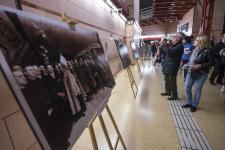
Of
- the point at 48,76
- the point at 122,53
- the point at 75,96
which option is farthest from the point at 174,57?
the point at 48,76

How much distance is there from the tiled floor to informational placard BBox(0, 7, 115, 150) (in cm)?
106

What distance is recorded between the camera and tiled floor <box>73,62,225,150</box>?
1.86 meters

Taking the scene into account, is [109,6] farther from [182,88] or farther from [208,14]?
[208,14]

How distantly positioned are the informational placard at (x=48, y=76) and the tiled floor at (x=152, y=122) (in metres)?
1.06

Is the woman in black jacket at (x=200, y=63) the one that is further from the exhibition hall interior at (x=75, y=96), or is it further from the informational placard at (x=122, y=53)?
the informational placard at (x=122, y=53)

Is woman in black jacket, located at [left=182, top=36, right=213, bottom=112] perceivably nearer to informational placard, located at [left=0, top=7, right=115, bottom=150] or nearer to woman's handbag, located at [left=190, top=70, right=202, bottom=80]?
woman's handbag, located at [left=190, top=70, right=202, bottom=80]

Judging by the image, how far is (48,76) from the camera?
74 centimetres

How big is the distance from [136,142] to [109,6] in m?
4.14

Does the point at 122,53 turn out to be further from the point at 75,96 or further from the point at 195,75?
the point at 75,96

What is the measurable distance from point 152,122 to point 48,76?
200 centimetres

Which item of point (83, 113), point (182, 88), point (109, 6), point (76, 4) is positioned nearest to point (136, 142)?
point (83, 113)

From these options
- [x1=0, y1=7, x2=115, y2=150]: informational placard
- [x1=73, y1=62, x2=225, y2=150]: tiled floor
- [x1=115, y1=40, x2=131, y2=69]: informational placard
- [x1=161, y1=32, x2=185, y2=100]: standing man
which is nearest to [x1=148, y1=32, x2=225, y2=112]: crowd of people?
[x1=161, y1=32, x2=185, y2=100]: standing man

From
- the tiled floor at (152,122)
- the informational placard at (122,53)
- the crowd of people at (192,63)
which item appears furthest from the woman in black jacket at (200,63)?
the informational placard at (122,53)

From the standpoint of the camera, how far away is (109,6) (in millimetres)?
4730
